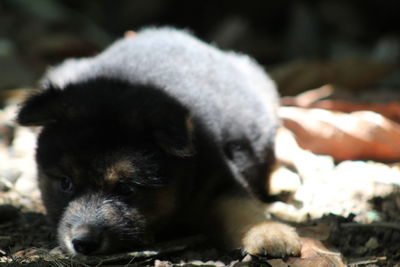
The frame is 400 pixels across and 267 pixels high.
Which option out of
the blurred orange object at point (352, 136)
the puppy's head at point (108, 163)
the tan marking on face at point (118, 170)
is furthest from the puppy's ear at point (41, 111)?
the blurred orange object at point (352, 136)

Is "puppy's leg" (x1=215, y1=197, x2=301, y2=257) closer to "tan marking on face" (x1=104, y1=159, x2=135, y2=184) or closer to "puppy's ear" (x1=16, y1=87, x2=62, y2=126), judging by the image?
"tan marking on face" (x1=104, y1=159, x2=135, y2=184)

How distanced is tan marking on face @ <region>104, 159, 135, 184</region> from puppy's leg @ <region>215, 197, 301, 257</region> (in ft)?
3.04

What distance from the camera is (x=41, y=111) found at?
4402mm

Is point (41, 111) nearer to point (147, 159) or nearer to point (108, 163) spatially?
point (108, 163)

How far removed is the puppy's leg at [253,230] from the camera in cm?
397

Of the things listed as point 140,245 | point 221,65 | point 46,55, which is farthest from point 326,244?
point 46,55

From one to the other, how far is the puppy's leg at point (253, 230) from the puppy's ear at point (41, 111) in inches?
56.7

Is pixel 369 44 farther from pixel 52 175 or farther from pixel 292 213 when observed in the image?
pixel 52 175

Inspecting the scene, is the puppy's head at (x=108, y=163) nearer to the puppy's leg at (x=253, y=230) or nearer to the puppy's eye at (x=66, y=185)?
the puppy's eye at (x=66, y=185)

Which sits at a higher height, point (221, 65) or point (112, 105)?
point (221, 65)

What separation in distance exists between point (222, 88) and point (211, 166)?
102 cm

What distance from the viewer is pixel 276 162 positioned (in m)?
6.05

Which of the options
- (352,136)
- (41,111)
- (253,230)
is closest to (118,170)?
(41,111)

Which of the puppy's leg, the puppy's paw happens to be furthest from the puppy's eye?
the puppy's paw
